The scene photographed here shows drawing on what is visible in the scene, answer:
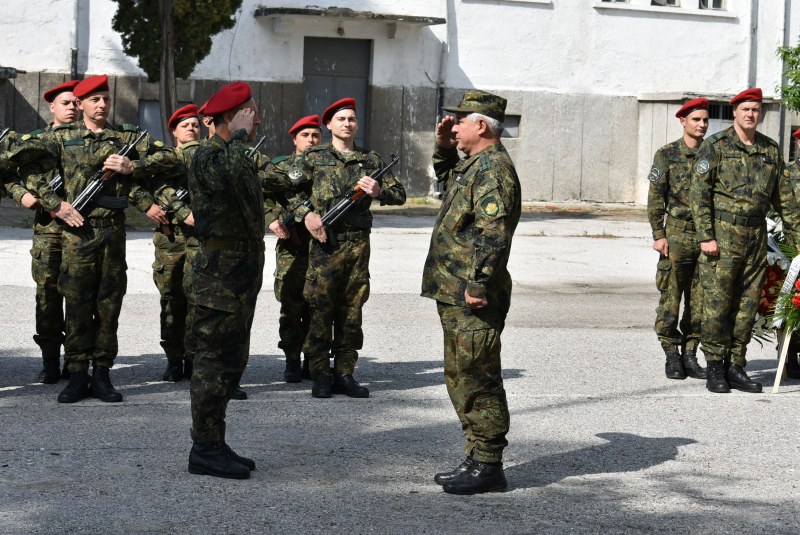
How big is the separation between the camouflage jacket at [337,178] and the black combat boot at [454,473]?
267 centimetres

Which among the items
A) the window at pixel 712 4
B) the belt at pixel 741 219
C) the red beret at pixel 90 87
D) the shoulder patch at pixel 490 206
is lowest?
the belt at pixel 741 219

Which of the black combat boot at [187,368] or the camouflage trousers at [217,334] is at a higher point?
the camouflage trousers at [217,334]

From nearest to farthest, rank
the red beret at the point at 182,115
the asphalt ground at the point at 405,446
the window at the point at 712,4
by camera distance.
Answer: the asphalt ground at the point at 405,446 < the red beret at the point at 182,115 < the window at the point at 712,4

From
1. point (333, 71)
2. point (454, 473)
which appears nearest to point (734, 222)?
point (454, 473)

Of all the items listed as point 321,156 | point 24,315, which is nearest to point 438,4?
point 24,315

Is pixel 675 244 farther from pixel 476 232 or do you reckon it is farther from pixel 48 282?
pixel 48 282

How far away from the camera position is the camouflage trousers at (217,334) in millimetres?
6449

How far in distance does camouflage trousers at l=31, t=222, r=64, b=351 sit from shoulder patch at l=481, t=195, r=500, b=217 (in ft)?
11.1

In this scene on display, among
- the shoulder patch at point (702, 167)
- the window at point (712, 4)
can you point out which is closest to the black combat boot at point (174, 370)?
the shoulder patch at point (702, 167)

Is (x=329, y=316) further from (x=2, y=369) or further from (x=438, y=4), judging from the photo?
(x=438, y=4)

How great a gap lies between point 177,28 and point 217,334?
1671 centimetres

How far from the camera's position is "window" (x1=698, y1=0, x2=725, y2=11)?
1138 inches

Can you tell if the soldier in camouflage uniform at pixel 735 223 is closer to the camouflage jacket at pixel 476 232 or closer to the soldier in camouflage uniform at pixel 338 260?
the soldier in camouflage uniform at pixel 338 260

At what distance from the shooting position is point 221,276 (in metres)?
6.49
